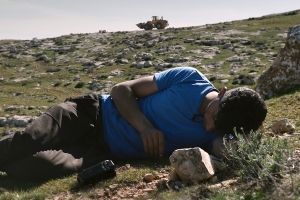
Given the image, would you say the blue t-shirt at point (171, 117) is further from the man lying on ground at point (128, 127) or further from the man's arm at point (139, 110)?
the man's arm at point (139, 110)

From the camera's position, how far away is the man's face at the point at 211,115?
20.2ft

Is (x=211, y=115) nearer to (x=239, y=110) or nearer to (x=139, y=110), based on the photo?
(x=239, y=110)

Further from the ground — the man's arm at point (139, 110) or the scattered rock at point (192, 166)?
the man's arm at point (139, 110)

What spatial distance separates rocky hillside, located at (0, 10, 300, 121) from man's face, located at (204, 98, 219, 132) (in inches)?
1000

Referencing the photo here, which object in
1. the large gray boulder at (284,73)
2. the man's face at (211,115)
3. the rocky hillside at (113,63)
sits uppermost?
the man's face at (211,115)

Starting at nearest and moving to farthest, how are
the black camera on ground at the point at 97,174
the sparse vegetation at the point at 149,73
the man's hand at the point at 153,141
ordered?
the sparse vegetation at the point at 149,73 → the black camera on ground at the point at 97,174 → the man's hand at the point at 153,141

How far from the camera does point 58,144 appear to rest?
6.99 meters

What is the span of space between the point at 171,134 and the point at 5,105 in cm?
2973

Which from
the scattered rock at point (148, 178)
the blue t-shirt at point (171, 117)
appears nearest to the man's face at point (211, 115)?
the blue t-shirt at point (171, 117)

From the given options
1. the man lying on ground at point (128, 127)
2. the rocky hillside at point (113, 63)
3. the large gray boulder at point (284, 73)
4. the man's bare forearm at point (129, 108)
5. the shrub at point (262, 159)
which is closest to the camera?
the shrub at point (262, 159)

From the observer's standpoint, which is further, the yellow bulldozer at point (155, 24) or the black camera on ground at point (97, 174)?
the yellow bulldozer at point (155, 24)

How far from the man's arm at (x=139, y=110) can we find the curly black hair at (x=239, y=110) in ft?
3.75

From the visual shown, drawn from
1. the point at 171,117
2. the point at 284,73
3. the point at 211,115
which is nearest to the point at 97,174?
the point at 171,117

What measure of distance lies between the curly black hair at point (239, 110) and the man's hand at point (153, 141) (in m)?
1.05
